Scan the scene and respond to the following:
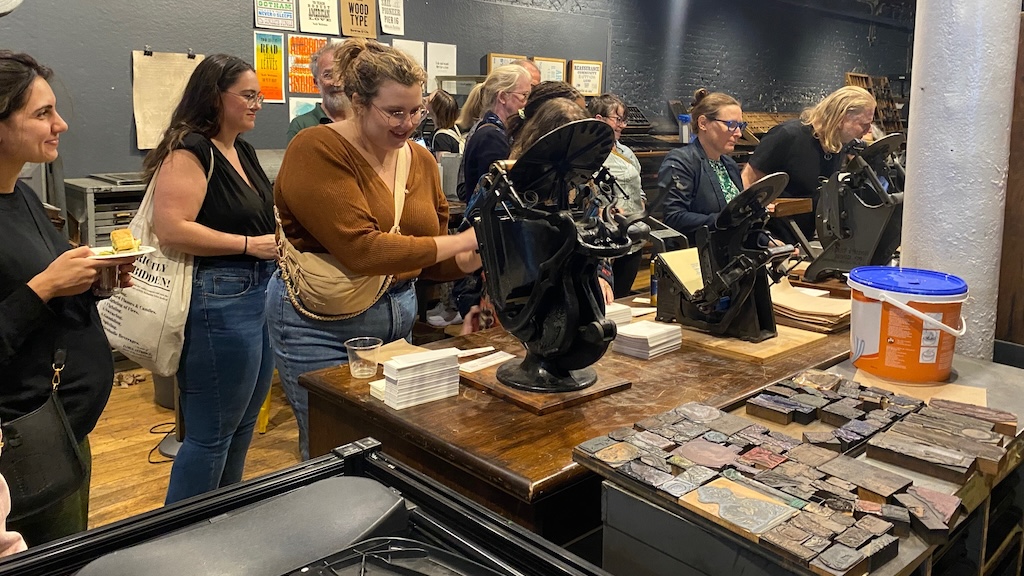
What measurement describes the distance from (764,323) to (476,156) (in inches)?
66.6

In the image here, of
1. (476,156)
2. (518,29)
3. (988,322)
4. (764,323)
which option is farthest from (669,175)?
(518,29)

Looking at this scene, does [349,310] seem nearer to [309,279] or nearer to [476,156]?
[309,279]

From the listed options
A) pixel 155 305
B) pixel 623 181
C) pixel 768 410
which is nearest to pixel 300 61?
pixel 623 181

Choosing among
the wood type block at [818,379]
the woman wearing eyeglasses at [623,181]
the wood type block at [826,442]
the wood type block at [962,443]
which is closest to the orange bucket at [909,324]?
the wood type block at [818,379]

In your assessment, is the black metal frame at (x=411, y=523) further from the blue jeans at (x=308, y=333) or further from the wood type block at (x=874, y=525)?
the blue jeans at (x=308, y=333)

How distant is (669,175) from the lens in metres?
3.46

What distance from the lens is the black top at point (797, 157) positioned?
4098 millimetres

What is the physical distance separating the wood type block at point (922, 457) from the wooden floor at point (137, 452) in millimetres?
2202

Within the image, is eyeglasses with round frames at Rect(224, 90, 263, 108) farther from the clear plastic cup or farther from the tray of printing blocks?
the tray of printing blocks

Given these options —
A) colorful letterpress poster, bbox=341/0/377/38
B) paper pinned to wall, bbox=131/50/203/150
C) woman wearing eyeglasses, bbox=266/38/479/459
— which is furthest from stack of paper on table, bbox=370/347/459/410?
colorful letterpress poster, bbox=341/0/377/38

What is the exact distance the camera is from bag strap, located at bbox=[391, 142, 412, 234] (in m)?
2.07

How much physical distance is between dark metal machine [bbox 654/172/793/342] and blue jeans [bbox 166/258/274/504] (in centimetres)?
136

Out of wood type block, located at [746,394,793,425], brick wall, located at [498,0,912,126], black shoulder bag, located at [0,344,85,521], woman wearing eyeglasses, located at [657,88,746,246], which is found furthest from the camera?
brick wall, located at [498,0,912,126]

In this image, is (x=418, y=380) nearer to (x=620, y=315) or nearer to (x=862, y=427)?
(x=620, y=315)
